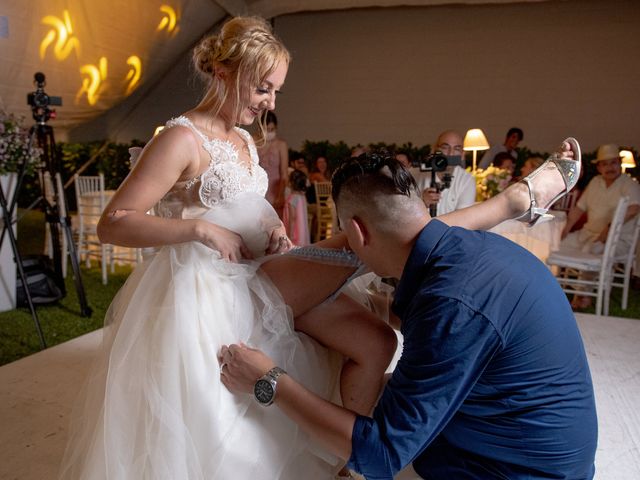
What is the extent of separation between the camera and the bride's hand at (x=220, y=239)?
129 centimetres

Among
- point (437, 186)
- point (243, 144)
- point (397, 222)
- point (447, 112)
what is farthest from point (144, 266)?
point (447, 112)

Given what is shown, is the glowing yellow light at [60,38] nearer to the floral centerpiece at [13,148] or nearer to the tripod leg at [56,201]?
the floral centerpiece at [13,148]

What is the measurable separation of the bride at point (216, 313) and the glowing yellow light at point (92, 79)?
697cm

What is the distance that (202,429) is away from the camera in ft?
3.80

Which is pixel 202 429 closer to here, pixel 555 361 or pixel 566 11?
pixel 555 361

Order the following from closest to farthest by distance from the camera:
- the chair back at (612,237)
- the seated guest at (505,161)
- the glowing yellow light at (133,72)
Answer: the chair back at (612,237), the seated guest at (505,161), the glowing yellow light at (133,72)

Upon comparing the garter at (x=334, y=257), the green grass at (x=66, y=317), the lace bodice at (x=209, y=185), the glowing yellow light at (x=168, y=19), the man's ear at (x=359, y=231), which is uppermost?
the glowing yellow light at (x=168, y=19)

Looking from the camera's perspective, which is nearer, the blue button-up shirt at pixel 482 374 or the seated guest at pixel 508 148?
Result: the blue button-up shirt at pixel 482 374

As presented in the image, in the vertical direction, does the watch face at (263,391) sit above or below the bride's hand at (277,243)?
below

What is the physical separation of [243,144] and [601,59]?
807 cm

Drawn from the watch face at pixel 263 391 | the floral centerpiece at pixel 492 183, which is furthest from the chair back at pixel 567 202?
the watch face at pixel 263 391

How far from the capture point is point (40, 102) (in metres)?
2.96

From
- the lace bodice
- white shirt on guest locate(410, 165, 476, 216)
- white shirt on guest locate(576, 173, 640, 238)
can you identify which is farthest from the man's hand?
white shirt on guest locate(576, 173, 640, 238)

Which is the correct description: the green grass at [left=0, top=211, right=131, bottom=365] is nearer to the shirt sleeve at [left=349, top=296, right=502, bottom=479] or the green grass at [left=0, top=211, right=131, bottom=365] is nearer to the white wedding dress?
the white wedding dress
